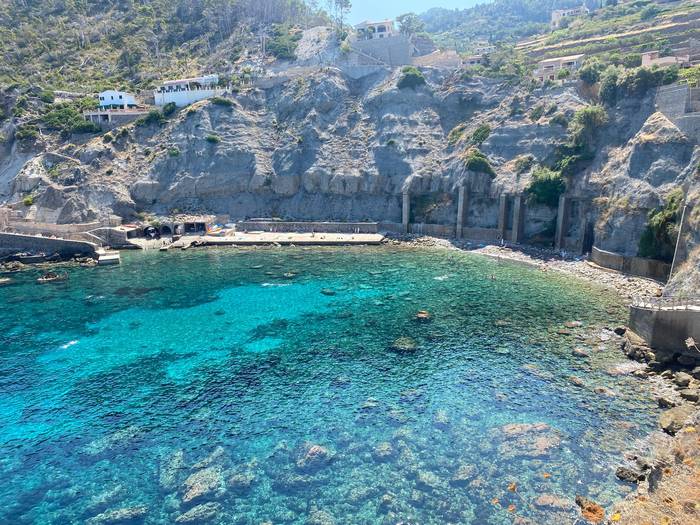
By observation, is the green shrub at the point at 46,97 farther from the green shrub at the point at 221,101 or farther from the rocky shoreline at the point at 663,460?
the rocky shoreline at the point at 663,460

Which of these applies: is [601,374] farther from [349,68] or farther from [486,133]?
[349,68]

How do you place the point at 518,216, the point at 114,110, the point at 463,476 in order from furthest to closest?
the point at 114,110
the point at 518,216
the point at 463,476

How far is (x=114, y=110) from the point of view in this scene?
313 ft

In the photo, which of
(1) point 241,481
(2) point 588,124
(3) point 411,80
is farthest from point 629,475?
(3) point 411,80

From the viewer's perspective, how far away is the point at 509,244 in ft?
217

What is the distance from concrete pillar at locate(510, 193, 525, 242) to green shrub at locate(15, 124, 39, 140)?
89.4 meters

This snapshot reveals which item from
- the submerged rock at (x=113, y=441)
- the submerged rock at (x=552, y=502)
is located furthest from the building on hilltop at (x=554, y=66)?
the submerged rock at (x=113, y=441)

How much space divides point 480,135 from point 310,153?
31.4 metres

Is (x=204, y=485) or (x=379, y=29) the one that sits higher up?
(x=379, y=29)

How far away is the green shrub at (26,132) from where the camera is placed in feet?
287

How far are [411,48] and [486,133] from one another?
118 feet

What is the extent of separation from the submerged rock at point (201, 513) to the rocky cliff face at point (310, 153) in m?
59.5

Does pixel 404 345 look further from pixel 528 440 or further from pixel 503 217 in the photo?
pixel 503 217

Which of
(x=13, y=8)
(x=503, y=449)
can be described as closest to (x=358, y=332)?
(x=503, y=449)
